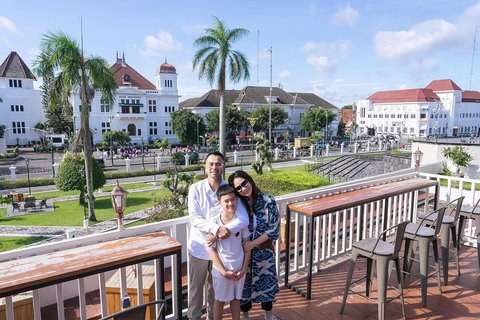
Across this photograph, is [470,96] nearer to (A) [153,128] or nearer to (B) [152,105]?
(B) [152,105]

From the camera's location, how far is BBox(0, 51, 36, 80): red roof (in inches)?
1790

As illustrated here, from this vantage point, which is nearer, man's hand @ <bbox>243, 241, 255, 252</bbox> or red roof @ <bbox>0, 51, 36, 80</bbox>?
man's hand @ <bbox>243, 241, 255, 252</bbox>

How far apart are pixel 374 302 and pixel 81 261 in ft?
9.57

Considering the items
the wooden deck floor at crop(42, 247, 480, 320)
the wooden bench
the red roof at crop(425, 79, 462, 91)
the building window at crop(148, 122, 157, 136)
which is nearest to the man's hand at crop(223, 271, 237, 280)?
the wooden deck floor at crop(42, 247, 480, 320)

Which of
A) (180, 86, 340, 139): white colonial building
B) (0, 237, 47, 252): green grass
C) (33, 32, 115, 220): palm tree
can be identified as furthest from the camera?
(180, 86, 340, 139): white colonial building

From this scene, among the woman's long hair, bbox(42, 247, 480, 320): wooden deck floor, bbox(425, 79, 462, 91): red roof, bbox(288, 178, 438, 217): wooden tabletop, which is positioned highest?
bbox(425, 79, 462, 91): red roof

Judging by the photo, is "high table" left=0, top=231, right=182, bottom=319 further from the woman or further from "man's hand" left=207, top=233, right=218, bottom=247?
the woman

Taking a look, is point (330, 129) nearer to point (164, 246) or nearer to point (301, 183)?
point (301, 183)

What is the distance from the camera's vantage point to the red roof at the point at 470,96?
7987 centimetres

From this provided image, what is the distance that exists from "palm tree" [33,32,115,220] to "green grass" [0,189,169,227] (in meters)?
0.93

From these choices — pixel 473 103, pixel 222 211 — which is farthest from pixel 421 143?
pixel 473 103

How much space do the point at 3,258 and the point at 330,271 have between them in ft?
11.7

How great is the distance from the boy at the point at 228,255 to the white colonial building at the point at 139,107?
4530 centimetres

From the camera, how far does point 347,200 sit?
13.0ft
